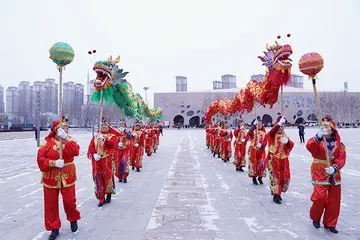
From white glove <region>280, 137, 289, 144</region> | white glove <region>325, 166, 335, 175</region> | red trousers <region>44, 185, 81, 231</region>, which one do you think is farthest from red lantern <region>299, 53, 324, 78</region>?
red trousers <region>44, 185, 81, 231</region>

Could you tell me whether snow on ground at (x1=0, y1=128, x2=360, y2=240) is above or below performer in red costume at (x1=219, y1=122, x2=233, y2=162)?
below

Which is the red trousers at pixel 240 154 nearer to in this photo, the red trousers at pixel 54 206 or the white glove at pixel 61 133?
the red trousers at pixel 54 206

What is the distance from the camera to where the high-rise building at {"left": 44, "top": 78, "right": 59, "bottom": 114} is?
59.4m

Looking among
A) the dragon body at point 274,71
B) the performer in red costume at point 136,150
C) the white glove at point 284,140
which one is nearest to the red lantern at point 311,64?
the dragon body at point 274,71

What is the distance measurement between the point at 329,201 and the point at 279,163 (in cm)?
149

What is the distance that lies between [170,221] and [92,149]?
6.85 feet

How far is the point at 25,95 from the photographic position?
214 ft

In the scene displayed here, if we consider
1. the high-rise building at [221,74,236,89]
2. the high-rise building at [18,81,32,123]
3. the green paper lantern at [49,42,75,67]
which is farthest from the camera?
the high-rise building at [221,74,236,89]

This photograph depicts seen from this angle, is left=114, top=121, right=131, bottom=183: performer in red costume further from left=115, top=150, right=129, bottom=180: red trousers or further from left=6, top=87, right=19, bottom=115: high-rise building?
left=6, top=87, right=19, bottom=115: high-rise building

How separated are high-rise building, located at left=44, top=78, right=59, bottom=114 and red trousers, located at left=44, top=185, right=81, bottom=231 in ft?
192

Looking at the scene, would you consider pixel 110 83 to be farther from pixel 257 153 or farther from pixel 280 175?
pixel 257 153

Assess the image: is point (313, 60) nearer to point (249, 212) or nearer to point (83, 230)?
point (249, 212)

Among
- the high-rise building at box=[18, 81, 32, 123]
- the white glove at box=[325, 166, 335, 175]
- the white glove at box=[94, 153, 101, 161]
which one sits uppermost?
the high-rise building at box=[18, 81, 32, 123]

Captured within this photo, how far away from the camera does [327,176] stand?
4.35 m
